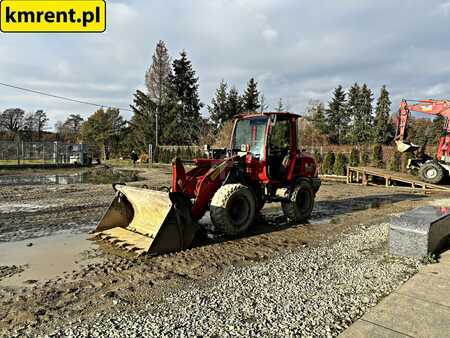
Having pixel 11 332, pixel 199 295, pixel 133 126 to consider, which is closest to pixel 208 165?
pixel 199 295

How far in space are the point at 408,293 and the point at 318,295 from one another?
996mm

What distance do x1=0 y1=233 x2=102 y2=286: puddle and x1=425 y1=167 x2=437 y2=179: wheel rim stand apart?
1403 cm

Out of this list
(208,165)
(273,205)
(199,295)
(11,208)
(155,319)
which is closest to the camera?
(155,319)

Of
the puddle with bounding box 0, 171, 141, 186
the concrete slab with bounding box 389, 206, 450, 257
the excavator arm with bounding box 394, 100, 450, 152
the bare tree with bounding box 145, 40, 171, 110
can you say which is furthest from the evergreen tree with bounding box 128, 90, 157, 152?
the concrete slab with bounding box 389, 206, 450, 257

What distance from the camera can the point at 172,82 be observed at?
42125mm

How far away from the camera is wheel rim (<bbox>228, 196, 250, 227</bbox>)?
598 centimetres

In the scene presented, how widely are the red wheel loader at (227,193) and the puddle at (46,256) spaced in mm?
510

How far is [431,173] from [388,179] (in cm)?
169

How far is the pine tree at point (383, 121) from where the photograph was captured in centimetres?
4344

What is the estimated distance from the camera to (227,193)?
569 centimetres

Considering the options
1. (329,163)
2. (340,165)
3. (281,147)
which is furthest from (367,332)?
(329,163)

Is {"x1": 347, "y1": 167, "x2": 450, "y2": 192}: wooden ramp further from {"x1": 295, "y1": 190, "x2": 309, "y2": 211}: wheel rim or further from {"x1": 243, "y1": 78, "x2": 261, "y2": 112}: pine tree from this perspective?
{"x1": 243, "y1": 78, "x2": 261, "y2": 112}: pine tree

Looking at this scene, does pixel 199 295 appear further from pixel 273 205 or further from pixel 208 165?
pixel 273 205

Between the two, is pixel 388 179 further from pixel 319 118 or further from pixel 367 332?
pixel 319 118
